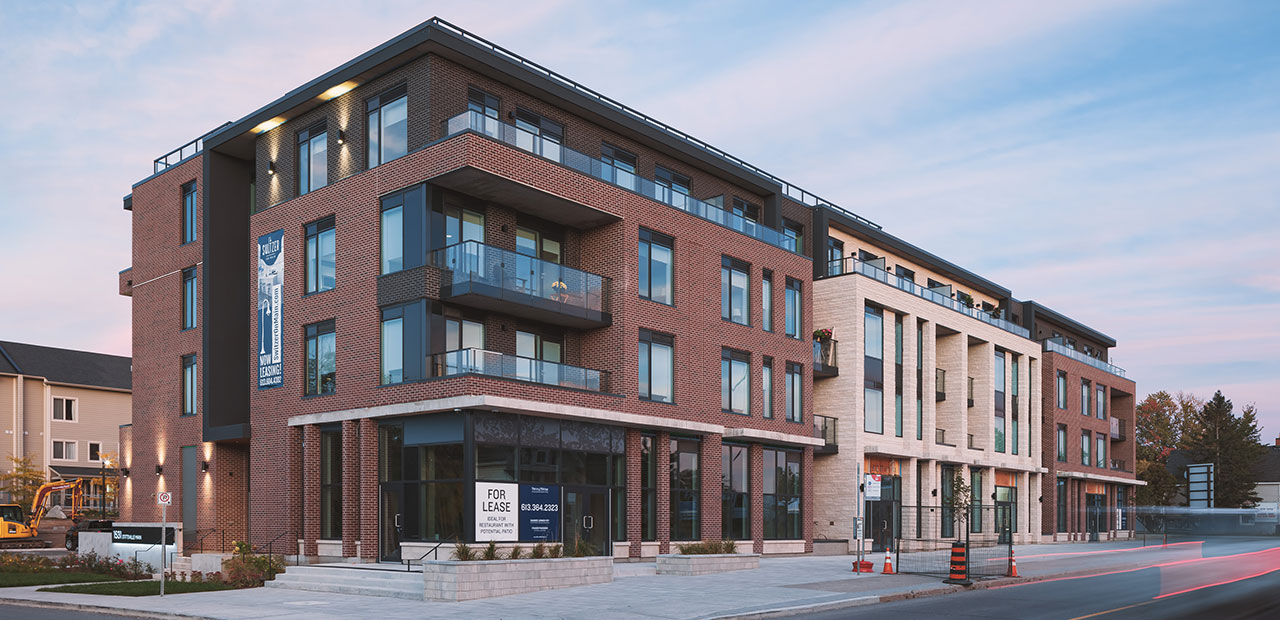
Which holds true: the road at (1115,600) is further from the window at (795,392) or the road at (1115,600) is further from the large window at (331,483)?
the large window at (331,483)

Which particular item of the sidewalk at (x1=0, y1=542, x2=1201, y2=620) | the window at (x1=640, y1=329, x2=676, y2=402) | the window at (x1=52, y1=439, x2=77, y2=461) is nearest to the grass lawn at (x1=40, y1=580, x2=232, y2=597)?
the sidewalk at (x1=0, y1=542, x2=1201, y2=620)

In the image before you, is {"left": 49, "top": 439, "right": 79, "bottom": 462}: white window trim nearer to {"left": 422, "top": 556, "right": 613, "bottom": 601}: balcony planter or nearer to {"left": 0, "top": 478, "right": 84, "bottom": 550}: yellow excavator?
{"left": 0, "top": 478, "right": 84, "bottom": 550}: yellow excavator

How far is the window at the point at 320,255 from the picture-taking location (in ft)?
107

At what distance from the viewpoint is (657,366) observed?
35031 mm

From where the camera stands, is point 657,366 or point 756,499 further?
point 756,499

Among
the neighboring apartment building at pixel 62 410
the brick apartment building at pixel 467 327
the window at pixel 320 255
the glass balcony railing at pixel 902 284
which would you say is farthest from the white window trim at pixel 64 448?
the glass balcony railing at pixel 902 284

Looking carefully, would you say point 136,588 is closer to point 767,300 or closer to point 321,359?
point 321,359

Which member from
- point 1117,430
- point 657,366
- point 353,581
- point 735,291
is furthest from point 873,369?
point 1117,430

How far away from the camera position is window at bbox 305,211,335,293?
32688 mm

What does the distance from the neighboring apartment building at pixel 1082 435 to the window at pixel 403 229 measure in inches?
1781

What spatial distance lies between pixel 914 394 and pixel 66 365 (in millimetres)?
67169

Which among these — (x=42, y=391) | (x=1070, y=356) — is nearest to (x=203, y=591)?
(x=1070, y=356)

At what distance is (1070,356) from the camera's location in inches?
2699

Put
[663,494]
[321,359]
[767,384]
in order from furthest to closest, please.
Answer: [767,384], [663,494], [321,359]
